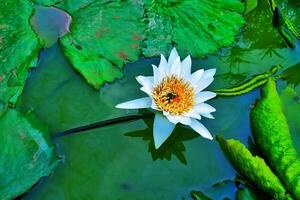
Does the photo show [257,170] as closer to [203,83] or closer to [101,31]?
[203,83]

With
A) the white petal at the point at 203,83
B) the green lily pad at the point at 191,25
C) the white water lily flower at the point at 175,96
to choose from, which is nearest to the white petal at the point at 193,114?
the white water lily flower at the point at 175,96

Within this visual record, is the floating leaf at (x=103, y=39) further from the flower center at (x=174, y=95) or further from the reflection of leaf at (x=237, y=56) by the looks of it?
the reflection of leaf at (x=237, y=56)

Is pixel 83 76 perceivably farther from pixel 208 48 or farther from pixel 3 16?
pixel 208 48

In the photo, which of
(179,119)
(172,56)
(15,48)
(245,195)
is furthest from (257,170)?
(15,48)

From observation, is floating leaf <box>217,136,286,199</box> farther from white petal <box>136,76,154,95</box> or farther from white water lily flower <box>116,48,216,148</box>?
white petal <box>136,76,154,95</box>

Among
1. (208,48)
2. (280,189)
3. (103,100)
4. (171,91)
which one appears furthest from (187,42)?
(280,189)

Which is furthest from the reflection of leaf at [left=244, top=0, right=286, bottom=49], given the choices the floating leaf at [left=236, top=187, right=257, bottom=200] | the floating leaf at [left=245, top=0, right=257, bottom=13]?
the floating leaf at [left=236, top=187, right=257, bottom=200]
